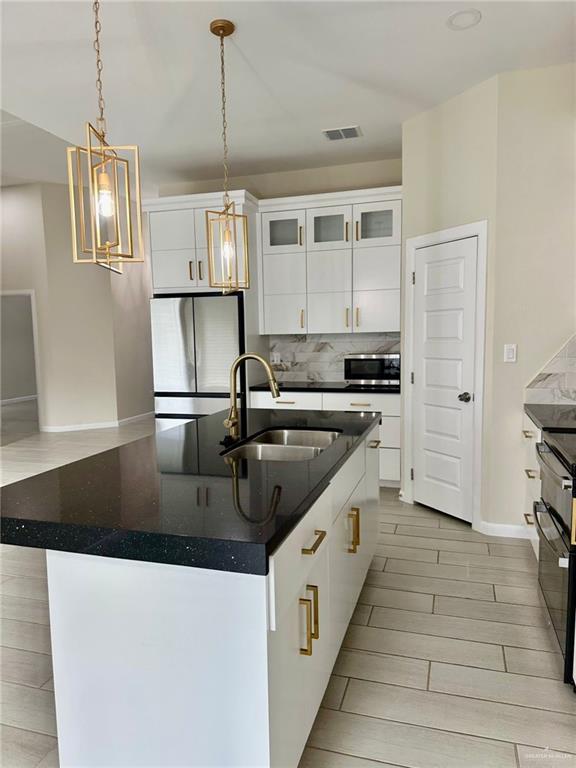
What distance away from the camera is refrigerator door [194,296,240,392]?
15.5 ft

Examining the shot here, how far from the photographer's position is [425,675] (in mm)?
2092

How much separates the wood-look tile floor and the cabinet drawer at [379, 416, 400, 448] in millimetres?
1295

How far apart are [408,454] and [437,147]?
228 centimetres

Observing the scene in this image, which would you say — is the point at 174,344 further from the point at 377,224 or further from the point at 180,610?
the point at 180,610

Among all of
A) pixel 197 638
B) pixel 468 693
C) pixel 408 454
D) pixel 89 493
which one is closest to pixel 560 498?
pixel 468 693

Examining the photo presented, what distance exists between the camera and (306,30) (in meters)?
2.70

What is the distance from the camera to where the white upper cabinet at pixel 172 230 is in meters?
4.88

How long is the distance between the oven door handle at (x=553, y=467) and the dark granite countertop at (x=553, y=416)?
11 cm

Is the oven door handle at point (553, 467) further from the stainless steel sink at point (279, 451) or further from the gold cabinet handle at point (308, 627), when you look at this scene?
the gold cabinet handle at point (308, 627)

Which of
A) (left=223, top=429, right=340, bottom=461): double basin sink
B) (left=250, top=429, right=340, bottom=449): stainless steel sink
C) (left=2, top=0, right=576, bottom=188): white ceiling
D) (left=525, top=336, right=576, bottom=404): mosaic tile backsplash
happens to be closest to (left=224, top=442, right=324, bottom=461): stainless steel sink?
(left=223, top=429, right=340, bottom=461): double basin sink

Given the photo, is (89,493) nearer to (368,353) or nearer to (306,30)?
(306,30)

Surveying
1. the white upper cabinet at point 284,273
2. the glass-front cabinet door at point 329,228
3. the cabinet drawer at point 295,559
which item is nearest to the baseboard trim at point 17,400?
the white upper cabinet at point 284,273

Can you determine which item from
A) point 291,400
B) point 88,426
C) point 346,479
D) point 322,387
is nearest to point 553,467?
point 346,479

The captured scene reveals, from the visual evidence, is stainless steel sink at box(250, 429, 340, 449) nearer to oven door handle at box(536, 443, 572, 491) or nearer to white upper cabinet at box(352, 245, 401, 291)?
oven door handle at box(536, 443, 572, 491)
